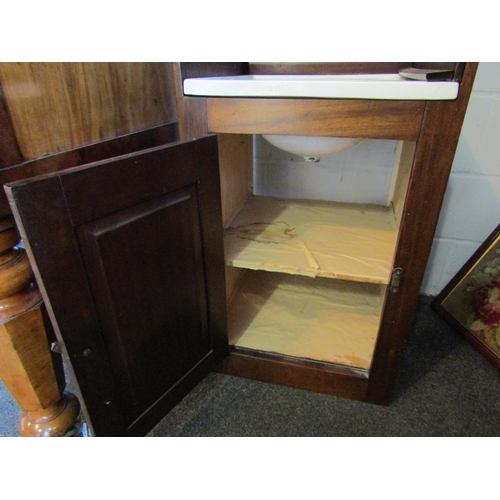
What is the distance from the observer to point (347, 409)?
98 cm

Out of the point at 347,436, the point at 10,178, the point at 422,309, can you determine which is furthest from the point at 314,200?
the point at 10,178

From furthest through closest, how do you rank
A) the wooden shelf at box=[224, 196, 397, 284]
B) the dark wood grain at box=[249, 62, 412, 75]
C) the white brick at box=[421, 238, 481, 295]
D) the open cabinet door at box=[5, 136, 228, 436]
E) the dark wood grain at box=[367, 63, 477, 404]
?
the white brick at box=[421, 238, 481, 295] < the dark wood grain at box=[249, 62, 412, 75] < the wooden shelf at box=[224, 196, 397, 284] < the dark wood grain at box=[367, 63, 477, 404] < the open cabinet door at box=[5, 136, 228, 436]

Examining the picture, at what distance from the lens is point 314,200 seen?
128cm

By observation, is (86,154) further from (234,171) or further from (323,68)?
(323,68)

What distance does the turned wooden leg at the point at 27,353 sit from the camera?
0.57 metres

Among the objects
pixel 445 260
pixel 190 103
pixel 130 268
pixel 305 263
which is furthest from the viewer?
pixel 445 260

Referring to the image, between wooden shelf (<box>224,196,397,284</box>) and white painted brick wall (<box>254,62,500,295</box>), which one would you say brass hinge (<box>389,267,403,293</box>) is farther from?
white painted brick wall (<box>254,62,500,295</box>)

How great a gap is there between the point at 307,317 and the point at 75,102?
33.7 inches

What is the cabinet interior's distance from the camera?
0.92m

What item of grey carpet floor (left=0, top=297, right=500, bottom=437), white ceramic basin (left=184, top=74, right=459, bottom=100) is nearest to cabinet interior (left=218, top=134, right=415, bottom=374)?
grey carpet floor (left=0, top=297, right=500, bottom=437)

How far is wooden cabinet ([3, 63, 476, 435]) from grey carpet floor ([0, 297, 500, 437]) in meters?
0.05

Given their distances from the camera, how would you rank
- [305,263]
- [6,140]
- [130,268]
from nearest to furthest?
1. [6,140]
2. [130,268]
3. [305,263]

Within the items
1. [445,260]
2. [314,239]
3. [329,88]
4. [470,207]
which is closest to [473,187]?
[470,207]

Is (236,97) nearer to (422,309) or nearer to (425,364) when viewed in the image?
(425,364)
